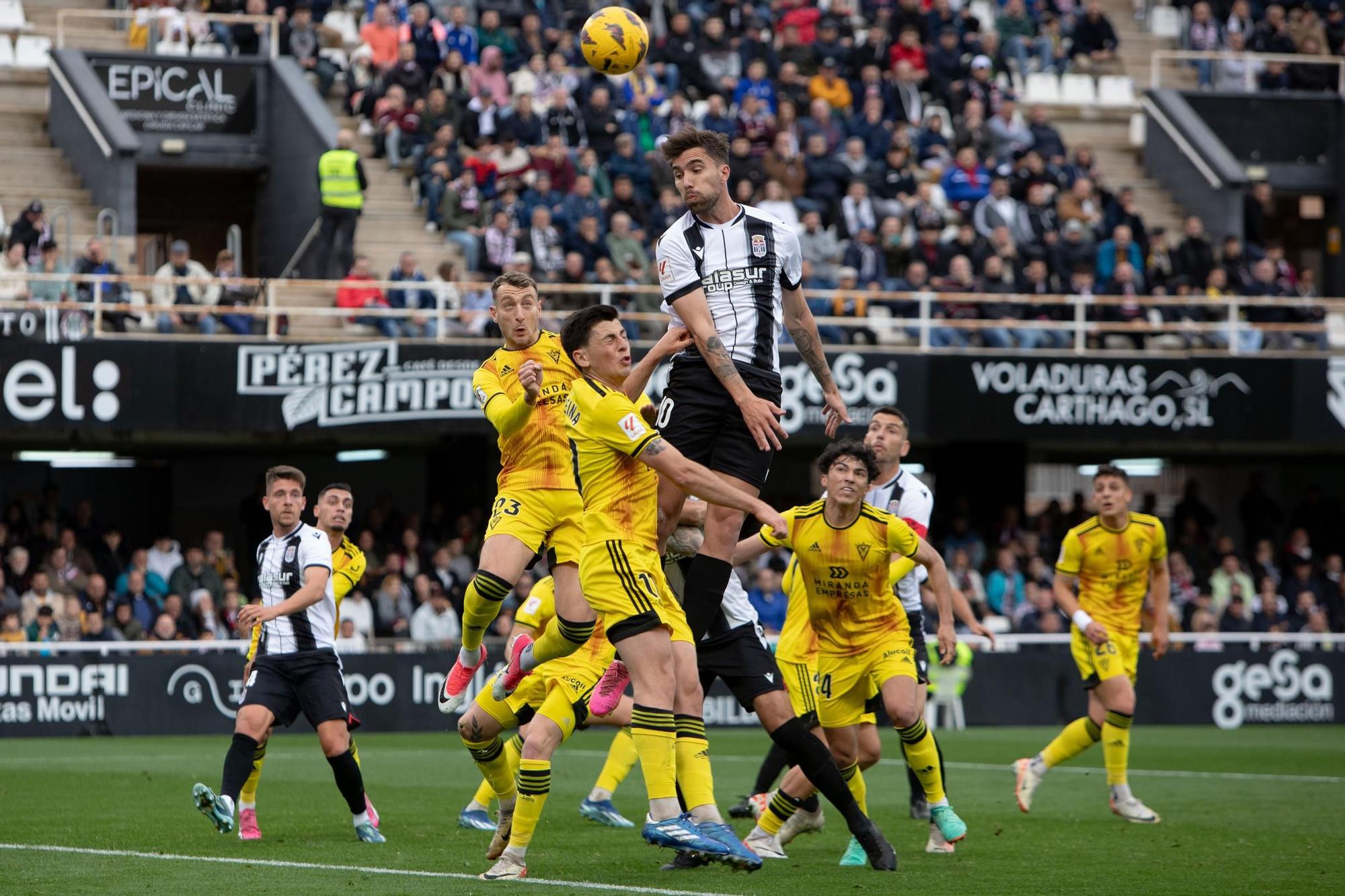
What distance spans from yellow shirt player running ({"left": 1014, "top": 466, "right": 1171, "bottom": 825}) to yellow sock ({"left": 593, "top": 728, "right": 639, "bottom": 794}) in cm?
266

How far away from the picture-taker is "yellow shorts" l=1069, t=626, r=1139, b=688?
13.0m

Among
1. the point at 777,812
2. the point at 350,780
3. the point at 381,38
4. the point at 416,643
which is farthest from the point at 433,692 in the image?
the point at 777,812

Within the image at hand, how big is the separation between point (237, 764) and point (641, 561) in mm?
3127

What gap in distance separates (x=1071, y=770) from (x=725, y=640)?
25.9 feet

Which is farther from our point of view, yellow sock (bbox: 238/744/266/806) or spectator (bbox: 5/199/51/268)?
spectator (bbox: 5/199/51/268)

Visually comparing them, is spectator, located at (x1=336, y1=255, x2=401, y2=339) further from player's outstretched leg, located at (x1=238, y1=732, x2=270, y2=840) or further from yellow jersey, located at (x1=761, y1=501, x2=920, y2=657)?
yellow jersey, located at (x1=761, y1=501, x2=920, y2=657)

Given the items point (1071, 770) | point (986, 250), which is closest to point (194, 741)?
point (1071, 770)

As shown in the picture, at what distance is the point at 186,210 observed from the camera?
95.0 ft

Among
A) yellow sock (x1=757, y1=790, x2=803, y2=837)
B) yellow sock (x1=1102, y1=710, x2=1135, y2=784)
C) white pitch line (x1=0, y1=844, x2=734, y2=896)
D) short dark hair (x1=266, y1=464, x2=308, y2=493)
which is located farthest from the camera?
yellow sock (x1=1102, y1=710, x2=1135, y2=784)

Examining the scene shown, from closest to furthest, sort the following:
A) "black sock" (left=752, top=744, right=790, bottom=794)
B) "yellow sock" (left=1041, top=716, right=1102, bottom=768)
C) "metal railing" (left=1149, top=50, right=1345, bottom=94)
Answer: "black sock" (left=752, top=744, right=790, bottom=794) → "yellow sock" (left=1041, top=716, right=1102, bottom=768) → "metal railing" (left=1149, top=50, right=1345, bottom=94)

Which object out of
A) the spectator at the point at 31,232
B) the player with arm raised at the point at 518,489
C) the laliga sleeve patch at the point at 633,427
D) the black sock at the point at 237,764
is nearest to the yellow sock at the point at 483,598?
the player with arm raised at the point at 518,489

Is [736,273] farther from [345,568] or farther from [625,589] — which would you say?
[345,568]

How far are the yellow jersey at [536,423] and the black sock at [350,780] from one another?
1667 millimetres

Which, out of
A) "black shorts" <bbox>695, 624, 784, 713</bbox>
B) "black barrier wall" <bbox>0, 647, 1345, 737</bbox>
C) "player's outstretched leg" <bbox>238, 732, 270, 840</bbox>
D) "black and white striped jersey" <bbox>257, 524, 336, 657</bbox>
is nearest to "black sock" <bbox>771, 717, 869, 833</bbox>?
"black shorts" <bbox>695, 624, 784, 713</bbox>
